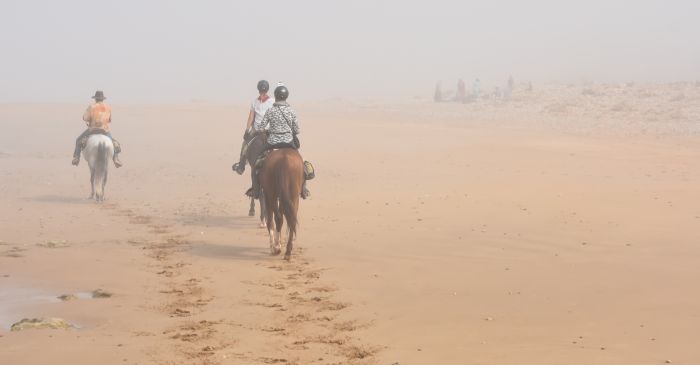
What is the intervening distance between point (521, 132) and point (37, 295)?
80.2ft

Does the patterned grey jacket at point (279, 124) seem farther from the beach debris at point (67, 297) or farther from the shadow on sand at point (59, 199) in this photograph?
the shadow on sand at point (59, 199)

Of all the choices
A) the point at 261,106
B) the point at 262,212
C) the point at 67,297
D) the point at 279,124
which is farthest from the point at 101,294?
the point at 261,106

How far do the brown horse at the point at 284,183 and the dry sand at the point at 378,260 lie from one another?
0.53 meters

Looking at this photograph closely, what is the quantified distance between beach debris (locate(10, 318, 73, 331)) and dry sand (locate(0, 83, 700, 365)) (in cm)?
12

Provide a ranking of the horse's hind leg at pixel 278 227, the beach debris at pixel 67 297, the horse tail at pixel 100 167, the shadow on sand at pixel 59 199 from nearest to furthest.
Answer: the beach debris at pixel 67 297 < the horse's hind leg at pixel 278 227 < the horse tail at pixel 100 167 < the shadow on sand at pixel 59 199

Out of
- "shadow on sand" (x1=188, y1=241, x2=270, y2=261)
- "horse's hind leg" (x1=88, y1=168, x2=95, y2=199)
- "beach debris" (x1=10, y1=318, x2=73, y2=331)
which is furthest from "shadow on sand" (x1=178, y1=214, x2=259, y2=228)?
"beach debris" (x1=10, y1=318, x2=73, y2=331)

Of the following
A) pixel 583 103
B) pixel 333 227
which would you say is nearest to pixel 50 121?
pixel 583 103

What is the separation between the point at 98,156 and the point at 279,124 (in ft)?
23.4

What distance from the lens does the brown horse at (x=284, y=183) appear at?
39.8ft

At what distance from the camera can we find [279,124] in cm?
1255

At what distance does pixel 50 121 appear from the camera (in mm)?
38500

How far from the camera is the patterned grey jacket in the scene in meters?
12.5

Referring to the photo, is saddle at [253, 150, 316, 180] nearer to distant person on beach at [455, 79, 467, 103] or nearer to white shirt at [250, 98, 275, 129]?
white shirt at [250, 98, 275, 129]

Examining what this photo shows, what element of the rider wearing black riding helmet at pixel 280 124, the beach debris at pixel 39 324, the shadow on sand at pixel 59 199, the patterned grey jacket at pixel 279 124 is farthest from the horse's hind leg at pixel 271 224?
the shadow on sand at pixel 59 199
